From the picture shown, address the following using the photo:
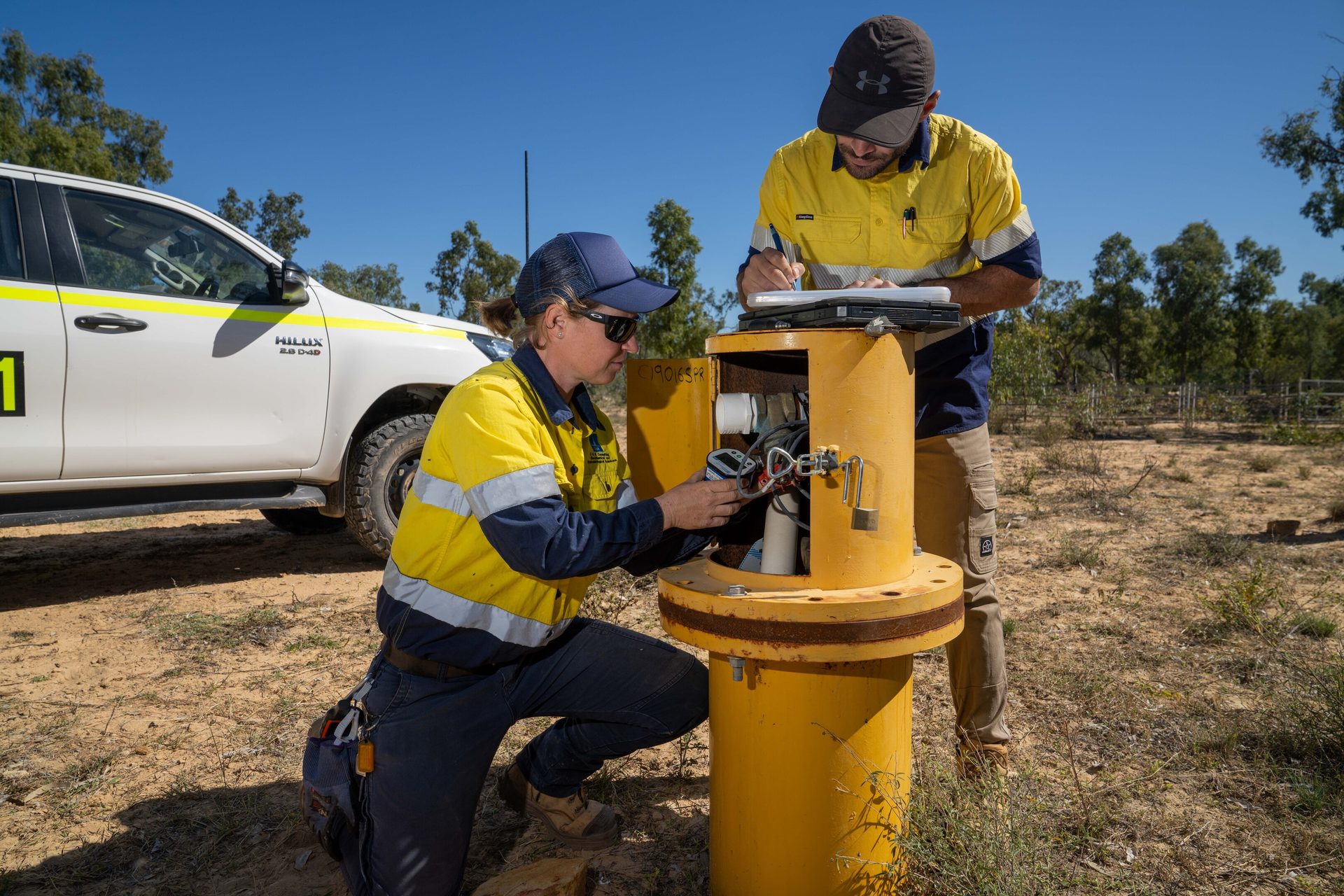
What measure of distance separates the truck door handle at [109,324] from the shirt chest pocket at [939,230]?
3.84 meters

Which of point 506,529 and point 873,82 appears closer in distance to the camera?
point 506,529

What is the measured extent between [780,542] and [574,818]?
1.15 meters

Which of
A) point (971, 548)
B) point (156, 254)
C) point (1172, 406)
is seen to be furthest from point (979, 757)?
point (1172, 406)

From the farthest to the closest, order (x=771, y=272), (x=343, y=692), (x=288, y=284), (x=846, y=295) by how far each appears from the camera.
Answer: (x=288, y=284)
(x=343, y=692)
(x=771, y=272)
(x=846, y=295)

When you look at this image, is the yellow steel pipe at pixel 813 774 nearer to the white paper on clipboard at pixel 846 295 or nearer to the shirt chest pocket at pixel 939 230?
the white paper on clipboard at pixel 846 295

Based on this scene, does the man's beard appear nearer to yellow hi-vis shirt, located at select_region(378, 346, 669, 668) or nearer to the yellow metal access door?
the yellow metal access door

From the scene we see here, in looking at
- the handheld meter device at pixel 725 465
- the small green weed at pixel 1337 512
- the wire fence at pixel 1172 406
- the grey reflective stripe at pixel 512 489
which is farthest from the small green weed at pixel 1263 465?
the grey reflective stripe at pixel 512 489

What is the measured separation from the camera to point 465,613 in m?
2.00

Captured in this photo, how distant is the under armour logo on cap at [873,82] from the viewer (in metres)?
2.10

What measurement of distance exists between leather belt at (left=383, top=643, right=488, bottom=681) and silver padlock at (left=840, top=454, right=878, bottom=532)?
104cm

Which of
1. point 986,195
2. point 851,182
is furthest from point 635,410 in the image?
point 986,195

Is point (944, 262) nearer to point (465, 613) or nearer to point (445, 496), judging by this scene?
point (445, 496)

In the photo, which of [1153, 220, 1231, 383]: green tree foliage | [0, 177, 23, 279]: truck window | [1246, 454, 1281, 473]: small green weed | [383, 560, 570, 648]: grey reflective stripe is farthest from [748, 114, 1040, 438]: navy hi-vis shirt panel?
[1153, 220, 1231, 383]: green tree foliage

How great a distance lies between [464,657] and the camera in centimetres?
203
